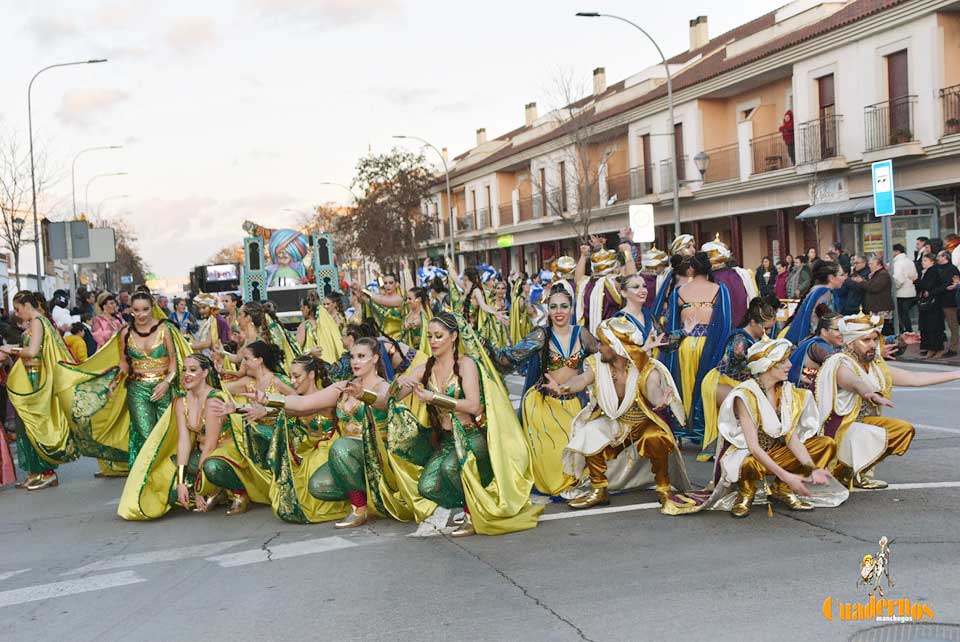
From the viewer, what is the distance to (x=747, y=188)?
32.6m

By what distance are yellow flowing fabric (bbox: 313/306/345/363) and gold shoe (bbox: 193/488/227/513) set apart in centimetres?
442

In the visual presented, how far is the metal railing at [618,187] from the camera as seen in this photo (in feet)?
136

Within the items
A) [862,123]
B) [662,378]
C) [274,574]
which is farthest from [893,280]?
[274,574]

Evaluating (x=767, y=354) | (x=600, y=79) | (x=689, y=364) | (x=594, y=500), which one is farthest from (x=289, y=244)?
(x=600, y=79)

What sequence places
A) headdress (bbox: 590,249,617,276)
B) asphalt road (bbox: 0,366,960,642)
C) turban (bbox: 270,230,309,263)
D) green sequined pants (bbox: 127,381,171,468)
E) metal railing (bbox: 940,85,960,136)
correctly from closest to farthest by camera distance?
asphalt road (bbox: 0,366,960,642) → green sequined pants (bbox: 127,381,171,468) → headdress (bbox: 590,249,617,276) → metal railing (bbox: 940,85,960,136) → turban (bbox: 270,230,309,263)

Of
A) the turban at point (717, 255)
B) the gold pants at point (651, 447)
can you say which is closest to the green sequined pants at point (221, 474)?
the gold pants at point (651, 447)

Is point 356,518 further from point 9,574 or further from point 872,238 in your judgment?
point 872,238

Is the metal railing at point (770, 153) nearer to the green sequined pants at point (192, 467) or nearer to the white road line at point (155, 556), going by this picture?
the green sequined pants at point (192, 467)

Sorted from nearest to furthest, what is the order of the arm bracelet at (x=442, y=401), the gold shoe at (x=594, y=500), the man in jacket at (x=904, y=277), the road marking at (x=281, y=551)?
1. the road marking at (x=281, y=551)
2. the arm bracelet at (x=442, y=401)
3. the gold shoe at (x=594, y=500)
4. the man in jacket at (x=904, y=277)

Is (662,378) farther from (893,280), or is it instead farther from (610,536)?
(893,280)

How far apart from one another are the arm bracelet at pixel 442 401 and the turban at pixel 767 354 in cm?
191

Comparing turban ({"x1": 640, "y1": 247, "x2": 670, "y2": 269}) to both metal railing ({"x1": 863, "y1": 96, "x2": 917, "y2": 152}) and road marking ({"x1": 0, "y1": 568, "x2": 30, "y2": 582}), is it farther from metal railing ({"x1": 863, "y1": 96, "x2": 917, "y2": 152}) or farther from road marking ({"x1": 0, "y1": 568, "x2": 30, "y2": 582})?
metal railing ({"x1": 863, "y1": 96, "x2": 917, "y2": 152})

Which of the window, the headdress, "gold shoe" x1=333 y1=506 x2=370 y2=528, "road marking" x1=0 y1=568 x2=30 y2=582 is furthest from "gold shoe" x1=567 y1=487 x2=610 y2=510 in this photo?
the window

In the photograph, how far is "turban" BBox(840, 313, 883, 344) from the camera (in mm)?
7617
